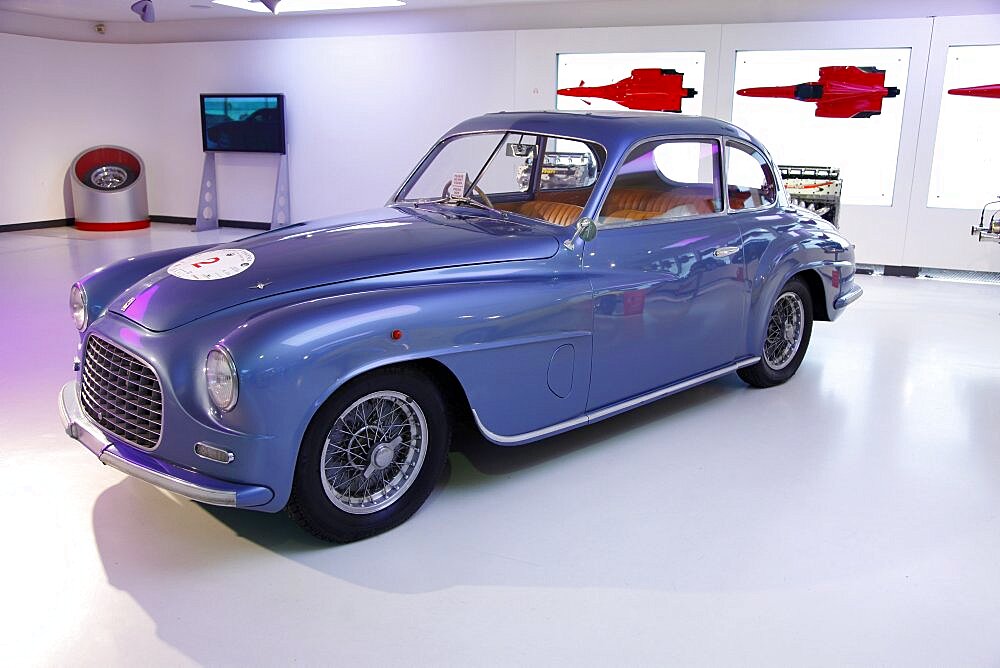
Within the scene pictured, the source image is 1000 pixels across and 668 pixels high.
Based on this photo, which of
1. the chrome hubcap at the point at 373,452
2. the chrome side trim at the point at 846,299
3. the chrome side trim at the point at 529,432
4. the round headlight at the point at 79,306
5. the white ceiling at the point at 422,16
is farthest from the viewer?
the white ceiling at the point at 422,16

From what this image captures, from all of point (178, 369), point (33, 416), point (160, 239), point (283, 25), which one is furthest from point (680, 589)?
point (283, 25)

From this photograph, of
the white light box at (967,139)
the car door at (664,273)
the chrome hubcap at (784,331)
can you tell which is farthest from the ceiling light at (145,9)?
the white light box at (967,139)

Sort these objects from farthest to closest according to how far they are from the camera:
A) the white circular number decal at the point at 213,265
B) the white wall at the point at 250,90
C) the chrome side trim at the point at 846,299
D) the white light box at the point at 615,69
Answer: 1. the white wall at the point at 250,90
2. the white light box at the point at 615,69
3. the chrome side trim at the point at 846,299
4. the white circular number decal at the point at 213,265

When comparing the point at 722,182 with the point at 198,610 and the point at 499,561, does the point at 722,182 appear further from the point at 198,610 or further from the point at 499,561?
the point at 198,610

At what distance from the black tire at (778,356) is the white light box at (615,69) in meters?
4.69

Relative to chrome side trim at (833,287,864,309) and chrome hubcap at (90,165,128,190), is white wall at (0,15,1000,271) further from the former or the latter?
chrome side trim at (833,287,864,309)

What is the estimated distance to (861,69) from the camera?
8156mm

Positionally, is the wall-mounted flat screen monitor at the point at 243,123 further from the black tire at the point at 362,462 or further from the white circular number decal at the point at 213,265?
the black tire at the point at 362,462

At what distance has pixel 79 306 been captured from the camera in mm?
3340

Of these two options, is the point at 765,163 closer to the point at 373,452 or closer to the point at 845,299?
the point at 845,299

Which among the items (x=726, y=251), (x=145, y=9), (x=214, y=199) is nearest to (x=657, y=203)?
(x=726, y=251)

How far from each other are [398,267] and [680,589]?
5.03 feet

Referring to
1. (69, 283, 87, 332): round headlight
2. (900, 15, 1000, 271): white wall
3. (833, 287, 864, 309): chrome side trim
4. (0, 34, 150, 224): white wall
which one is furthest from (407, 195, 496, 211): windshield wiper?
(0, 34, 150, 224): white wall

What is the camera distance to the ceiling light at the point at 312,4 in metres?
9.41
